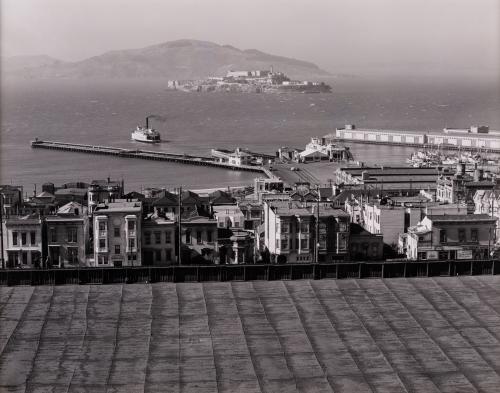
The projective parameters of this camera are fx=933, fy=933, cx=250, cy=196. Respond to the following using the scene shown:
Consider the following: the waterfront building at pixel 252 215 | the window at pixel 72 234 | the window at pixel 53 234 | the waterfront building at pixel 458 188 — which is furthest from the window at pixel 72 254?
the waterfront building at pixel 458 188

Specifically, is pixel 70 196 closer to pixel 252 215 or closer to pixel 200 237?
pixel 252 215

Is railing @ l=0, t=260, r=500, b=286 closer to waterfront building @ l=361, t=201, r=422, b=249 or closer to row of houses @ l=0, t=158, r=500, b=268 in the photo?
row of houses @ l=0, t=158, r=500, b=268

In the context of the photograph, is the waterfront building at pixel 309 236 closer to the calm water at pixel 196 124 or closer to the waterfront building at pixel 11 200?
the waterfront building at pixel 11 200

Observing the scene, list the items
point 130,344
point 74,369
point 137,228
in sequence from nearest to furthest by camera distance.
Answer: point 74,369 → point 130,344 → point 137,228

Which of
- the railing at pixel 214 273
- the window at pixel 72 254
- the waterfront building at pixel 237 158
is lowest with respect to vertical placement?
the waterfront building at pixel 237 158

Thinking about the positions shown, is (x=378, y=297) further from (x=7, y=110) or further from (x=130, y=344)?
(x=7, y=110)

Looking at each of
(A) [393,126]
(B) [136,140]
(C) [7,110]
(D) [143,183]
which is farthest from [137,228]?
(C) [7,110]
